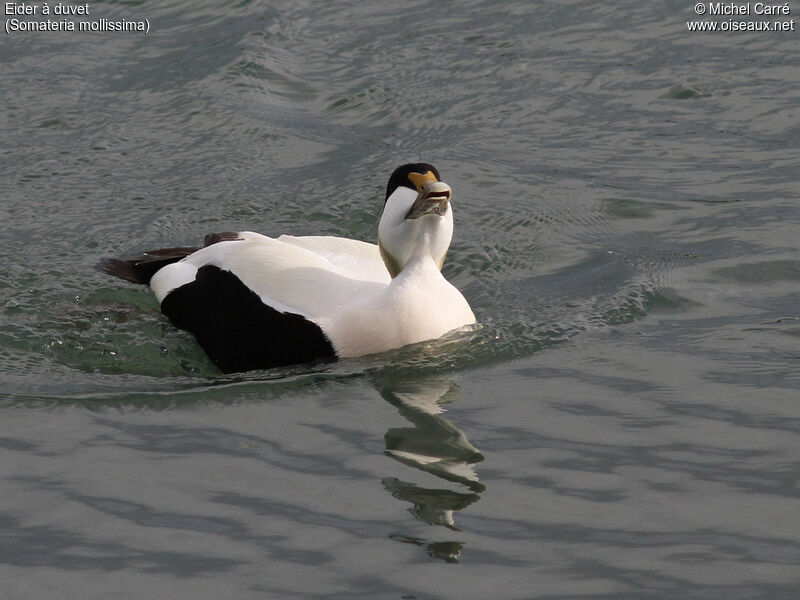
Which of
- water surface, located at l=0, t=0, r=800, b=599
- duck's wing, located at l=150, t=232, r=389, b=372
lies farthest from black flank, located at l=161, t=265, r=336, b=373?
water surface, located at l=0, t=0, r=800, b=599

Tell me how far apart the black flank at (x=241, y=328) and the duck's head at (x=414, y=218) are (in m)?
0.52

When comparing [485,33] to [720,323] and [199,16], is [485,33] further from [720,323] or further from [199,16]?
[720,323]

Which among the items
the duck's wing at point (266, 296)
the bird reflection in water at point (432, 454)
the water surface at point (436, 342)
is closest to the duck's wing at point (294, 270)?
the duck's wing at point (266, 296)

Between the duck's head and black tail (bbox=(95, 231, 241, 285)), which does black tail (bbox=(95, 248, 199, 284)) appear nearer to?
black tail (bbox=(95, 231, 241, 285))

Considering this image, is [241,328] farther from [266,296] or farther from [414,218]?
[414,218]

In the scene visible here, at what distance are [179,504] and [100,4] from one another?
748cm

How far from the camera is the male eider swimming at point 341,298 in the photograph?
240 inches

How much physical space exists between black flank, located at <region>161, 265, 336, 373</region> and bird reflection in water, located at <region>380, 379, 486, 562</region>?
1.62 ft

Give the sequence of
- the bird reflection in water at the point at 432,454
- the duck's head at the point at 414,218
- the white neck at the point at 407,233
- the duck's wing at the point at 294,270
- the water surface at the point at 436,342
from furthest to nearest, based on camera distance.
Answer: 1. the duck's wing at the point at 294,270
2. the white neck at the point at 407,233
3. the duck's head at the point at 414,218
4. the bird reflection in water at the point at 432,454
5. the water surface at the point at 436,342

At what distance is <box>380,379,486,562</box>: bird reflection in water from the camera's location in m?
4.62

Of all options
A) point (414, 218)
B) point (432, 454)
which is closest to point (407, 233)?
point (414, 218)

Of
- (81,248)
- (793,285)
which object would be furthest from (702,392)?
(81,248)

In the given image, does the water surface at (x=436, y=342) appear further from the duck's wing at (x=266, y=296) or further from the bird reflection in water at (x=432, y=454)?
the duck's wing at (x=266, y=296)

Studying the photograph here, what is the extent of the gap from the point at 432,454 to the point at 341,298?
4.15 ft
